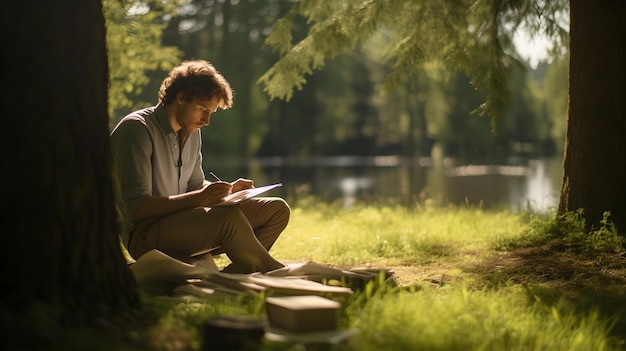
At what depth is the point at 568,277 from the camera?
567 cm

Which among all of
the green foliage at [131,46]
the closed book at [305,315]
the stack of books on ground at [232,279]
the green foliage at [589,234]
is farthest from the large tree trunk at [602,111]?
the green foliage at [131,46]

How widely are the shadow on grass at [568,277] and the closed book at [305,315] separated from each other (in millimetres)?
1577

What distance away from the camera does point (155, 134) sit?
4887 mm

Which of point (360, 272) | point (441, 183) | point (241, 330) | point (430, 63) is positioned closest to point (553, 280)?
point (360, 272)

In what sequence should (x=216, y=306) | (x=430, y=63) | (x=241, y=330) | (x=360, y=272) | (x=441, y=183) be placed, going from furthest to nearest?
(x=441, y=183)
(x=430, y=63)
(x=360, y=272)
(x=216, y=306)
(x=241, y=330)

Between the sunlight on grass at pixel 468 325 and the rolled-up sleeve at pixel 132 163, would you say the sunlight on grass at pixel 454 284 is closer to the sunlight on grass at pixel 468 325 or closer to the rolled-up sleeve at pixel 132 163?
the sunlight on grass at pixel 468 325

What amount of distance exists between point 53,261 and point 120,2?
6.06 m

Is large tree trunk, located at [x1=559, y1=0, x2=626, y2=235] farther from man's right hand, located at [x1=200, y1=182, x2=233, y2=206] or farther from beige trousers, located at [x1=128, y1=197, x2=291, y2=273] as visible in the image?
man's right hand, located at [x1=200, y1=182, x2=233, y2=206]

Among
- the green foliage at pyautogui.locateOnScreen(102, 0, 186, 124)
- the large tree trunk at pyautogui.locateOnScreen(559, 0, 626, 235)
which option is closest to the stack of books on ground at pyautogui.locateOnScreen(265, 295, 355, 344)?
the large tree trunk at pyautogui.locateOnScreen(559, 0, 626, 235)

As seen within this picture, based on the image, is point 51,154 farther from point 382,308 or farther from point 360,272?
point 360,272

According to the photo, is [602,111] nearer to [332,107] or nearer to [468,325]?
[468,325]

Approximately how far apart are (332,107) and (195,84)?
51.2m

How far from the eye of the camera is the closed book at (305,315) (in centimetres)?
314

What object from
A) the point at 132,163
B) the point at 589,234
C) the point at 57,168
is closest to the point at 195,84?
the point at 132,163
